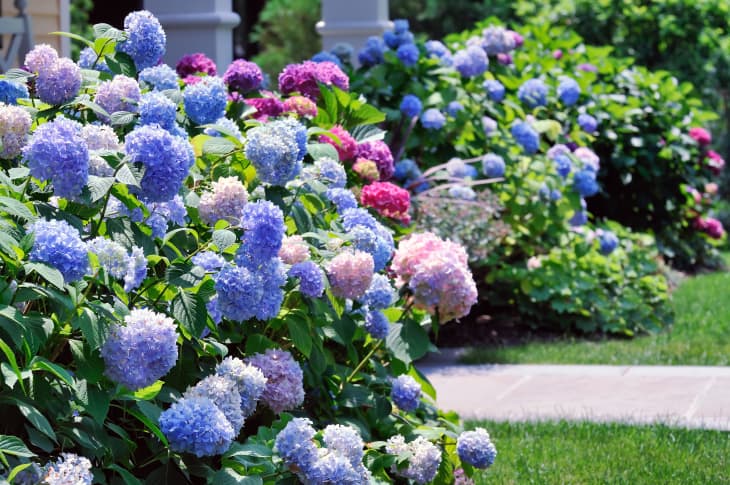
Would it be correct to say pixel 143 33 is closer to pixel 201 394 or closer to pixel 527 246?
pixel 201 394

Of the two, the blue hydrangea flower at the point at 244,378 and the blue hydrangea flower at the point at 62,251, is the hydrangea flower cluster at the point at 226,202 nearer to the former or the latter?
the blue hydrangea flower at the point at 244,378

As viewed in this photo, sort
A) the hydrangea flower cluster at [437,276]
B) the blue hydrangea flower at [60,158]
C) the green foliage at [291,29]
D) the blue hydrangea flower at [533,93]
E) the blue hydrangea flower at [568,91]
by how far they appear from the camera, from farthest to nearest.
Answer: the green foliage at [291,29]
the blue hydrangea flower at [568,91]
the blue hydrangea flower at [533,93]
the hydrangea flower cluster at [437,276]
the blue hydrangea flower at [60,158]

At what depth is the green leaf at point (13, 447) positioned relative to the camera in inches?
75.2

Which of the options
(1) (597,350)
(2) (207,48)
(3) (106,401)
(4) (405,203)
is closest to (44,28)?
(2) (207,48)

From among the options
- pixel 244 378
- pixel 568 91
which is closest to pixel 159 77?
pixel 244 378

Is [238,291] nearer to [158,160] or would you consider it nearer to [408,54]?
[158,160]

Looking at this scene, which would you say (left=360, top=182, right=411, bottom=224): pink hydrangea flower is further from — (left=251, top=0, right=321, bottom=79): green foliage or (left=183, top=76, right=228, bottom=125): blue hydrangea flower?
(left=251, top=0, right=321, bottom=79): green foliage

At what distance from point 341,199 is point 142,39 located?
73 centimetres

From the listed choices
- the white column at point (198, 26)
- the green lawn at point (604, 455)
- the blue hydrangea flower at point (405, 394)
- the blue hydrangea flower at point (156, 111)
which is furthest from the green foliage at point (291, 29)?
the blue hydrangea flower at point (156, 111)

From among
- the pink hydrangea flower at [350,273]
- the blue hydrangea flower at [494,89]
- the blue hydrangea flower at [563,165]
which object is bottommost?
the blue hydrangea flower at [563,165]

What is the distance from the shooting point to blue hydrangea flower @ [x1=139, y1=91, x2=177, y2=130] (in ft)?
9.30

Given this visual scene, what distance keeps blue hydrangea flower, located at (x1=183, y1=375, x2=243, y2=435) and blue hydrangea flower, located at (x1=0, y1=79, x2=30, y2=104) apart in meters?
1.00

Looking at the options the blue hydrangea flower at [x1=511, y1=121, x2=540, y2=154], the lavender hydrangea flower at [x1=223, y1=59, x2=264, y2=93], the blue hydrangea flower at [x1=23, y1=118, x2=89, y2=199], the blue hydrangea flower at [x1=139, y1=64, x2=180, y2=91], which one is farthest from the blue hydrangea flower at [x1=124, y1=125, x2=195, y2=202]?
the blue hydrangea flower at [x1=511, y1=121, x2=540, y2=154]

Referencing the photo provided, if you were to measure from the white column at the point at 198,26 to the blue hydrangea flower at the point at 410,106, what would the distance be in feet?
3.19
